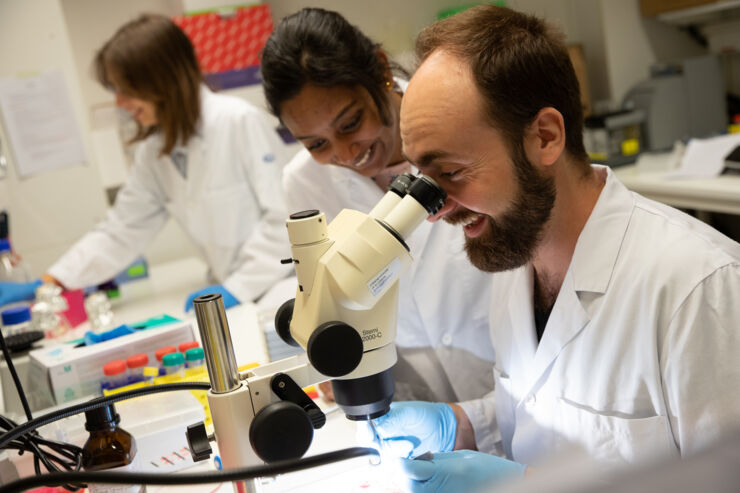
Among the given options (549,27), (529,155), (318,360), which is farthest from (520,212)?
(318,360)

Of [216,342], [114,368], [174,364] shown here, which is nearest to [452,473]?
[216,342]

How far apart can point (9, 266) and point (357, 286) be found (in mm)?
2283

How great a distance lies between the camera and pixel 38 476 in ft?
2.24

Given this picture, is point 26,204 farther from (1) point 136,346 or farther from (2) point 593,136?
(2) point 593,136

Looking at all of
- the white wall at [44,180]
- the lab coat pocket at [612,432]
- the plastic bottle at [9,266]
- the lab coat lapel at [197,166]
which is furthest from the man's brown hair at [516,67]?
the white wall at [44,180]

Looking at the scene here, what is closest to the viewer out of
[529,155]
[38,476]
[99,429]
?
[38,476]

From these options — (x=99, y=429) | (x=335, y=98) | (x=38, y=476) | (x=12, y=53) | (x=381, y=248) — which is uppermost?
(x=12, y=53)

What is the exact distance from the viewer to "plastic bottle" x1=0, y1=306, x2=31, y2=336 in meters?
2.12

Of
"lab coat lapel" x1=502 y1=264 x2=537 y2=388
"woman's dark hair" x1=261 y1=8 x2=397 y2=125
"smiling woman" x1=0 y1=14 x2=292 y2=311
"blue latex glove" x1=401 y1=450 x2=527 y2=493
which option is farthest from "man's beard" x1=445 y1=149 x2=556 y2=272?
"smiling woman" x1=0 y1=14 x2=292 y2=311

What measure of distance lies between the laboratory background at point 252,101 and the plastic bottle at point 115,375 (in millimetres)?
271

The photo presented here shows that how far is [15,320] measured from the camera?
2123 millimetres

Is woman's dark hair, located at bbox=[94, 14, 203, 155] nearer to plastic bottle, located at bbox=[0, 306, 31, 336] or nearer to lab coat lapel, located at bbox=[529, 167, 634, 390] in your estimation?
plastic bottle, located at bbox=[0, 306, 31, 336]

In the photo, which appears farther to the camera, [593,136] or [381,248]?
[593,136]

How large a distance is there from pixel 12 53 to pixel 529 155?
9.17 ft
